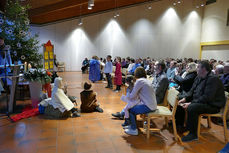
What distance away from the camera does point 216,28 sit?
1223 centimetres

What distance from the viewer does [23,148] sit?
2.45m

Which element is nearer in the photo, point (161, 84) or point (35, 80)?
point (161, 84)

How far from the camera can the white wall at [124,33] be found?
1303cm

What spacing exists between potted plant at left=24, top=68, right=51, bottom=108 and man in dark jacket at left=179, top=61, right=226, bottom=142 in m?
3.12

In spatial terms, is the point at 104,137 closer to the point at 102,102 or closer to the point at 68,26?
the point at 102,102

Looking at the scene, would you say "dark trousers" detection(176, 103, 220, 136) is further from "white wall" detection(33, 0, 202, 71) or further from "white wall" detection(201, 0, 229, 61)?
"white wall" detection(33, 0, 202, 71)

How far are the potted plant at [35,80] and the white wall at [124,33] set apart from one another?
9.35 meters

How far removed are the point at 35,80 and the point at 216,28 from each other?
12.5 meters

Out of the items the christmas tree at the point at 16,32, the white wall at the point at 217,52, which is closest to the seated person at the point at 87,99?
the christmas tree at the point at 16,32

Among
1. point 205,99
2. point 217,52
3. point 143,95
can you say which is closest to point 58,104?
point 143,95

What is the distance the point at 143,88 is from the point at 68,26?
11624mm

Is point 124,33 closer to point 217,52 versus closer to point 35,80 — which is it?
point 217,52

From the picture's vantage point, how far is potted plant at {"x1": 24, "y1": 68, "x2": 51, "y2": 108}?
→ 4.00m

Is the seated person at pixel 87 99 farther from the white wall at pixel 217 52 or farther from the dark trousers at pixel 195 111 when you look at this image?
the white wall at pixel 217 52
